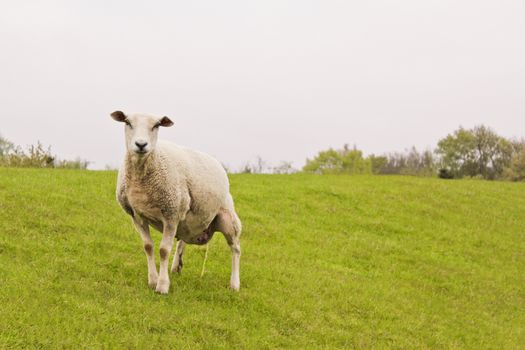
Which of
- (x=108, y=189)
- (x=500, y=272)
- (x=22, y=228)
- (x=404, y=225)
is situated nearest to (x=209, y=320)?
(x=22, y=228)

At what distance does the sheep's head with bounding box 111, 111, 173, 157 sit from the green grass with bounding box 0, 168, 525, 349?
2.64 m

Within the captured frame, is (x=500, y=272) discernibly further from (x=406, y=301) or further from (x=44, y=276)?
(x=44, y=276)

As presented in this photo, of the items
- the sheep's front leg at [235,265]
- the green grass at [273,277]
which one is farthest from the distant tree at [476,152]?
the sheep's front leg at [235,265]

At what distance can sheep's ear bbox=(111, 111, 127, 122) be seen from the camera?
8141mm

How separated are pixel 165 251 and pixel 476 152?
82113mm

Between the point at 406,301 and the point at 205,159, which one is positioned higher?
the point at 205,159

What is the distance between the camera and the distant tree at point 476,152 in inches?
3223

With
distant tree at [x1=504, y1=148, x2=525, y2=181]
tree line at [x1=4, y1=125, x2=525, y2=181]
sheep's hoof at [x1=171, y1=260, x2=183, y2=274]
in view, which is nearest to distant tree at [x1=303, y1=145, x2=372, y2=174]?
tree line at [x1=4, y1=125, x2=525, y2=181]

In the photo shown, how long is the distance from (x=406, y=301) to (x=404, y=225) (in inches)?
361

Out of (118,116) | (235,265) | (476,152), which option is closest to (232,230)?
(235,265)

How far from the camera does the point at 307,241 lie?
17.5 meters

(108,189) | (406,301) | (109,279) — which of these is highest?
(108,189)

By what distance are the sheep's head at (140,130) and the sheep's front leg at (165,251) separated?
1445mm

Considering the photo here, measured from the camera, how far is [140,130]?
7965mm
